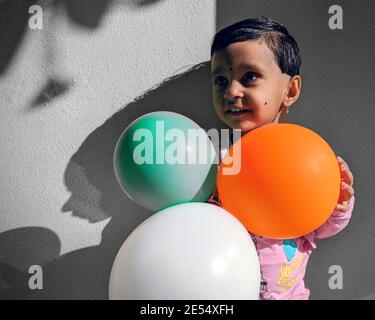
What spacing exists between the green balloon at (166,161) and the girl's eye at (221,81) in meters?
0.22

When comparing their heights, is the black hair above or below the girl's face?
above

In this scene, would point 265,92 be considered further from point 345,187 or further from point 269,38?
point 345,187

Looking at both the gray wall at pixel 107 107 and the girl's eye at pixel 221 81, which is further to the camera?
A: the gray wall at pixel 107 107

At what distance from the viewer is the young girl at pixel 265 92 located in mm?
1264

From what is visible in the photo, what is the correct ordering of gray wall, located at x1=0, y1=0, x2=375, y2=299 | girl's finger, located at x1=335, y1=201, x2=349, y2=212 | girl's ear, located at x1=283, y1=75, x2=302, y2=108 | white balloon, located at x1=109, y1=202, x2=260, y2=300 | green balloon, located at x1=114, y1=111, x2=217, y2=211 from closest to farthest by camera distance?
white balloon, located at x1=109, y1=202, x2=260, y2=300, green balloon, located at x1=114, y1=111, x2=217, y2=211, girl's finger, located at x1=335, y1=201, x2=349, y2=212, girl's ear, located at x1=283, y1=75, x2=302, y2=108, gray wall, located at x1=0, y1=0, x2=375, y2=299

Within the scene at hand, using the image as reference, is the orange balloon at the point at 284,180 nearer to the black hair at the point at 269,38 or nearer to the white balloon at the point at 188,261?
the white balloon at the point at 188,261

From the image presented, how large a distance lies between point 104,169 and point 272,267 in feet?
2.12

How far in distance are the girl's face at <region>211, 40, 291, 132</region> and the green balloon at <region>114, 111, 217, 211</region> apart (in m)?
0.18

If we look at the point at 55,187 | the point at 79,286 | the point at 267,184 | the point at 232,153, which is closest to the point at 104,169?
the point at 55,187

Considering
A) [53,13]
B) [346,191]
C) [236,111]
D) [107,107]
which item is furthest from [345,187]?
[53,13]

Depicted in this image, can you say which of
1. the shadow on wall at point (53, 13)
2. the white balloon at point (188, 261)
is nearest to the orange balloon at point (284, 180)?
the white balloon at point (188, 261)

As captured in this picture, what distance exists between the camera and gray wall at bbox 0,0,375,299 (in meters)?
1.51

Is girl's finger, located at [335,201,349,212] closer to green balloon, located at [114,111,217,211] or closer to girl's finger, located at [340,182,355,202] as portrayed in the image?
girl's finger, located at [340,182,355,202]

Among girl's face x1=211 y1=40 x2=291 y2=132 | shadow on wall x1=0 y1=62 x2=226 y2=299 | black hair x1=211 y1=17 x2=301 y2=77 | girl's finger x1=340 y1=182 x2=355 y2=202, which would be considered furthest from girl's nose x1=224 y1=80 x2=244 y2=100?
girl's finger x1=340 y1=182 x2=355 y2=202
